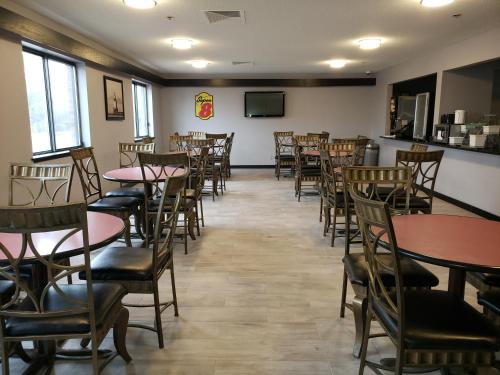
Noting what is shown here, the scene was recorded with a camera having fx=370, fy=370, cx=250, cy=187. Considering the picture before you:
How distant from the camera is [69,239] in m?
1.66

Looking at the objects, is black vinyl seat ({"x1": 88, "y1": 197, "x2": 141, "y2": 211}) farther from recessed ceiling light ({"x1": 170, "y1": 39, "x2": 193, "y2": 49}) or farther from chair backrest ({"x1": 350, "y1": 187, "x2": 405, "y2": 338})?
recessed ceiling light ({"x1": 170, "y1": 39, "x2": 193, "y2": 49})

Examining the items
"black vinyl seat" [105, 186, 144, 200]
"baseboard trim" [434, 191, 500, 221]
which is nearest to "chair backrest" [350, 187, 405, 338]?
"black vinyl seat" [105, 186, 144, 200]

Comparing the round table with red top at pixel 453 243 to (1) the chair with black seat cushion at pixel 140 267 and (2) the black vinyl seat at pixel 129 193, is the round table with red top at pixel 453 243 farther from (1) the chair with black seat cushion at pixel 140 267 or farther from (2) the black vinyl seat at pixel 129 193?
(2) the black vinyl seat at pixel 129 193

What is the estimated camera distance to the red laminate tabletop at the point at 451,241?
1437 millimetres

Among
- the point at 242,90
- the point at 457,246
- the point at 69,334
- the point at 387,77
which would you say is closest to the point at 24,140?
the point at 69,334

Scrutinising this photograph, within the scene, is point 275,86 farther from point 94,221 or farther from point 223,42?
point 94,221

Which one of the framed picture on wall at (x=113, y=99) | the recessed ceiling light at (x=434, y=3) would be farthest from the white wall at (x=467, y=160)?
the framed picture on wall at (x=113, y=99)

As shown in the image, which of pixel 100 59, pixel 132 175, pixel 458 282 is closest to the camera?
pixel 458 282

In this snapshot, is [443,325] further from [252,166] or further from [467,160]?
[252,166]

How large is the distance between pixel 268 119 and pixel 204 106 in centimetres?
173

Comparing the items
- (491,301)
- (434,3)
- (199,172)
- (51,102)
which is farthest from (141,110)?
(491,301)

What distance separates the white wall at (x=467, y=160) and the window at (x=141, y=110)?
5880mm

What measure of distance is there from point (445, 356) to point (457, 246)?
1.52 ft

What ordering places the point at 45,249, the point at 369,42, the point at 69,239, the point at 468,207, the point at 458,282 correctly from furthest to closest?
the point at 369,42, the point at 468,207, the point at 458,282, the point at 69,239, the point at 45,249
